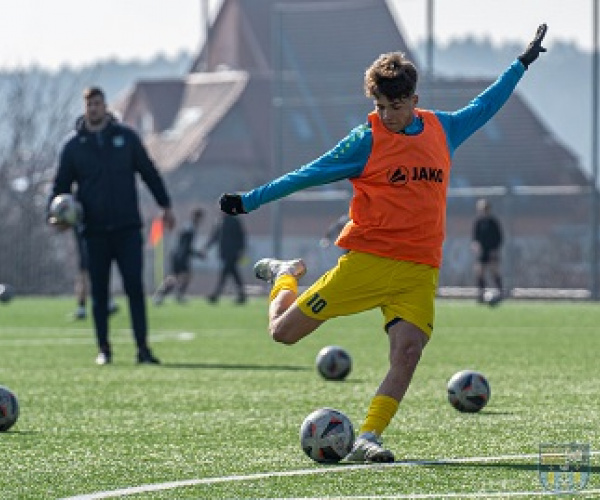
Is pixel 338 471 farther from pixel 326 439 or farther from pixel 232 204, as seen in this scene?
pixel 232 204

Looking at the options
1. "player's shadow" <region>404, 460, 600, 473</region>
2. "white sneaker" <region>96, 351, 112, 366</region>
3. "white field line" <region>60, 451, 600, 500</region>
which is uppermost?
"white sneaker" <region>96, 351, 112, 366</region>

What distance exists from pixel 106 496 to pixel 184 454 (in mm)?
1624

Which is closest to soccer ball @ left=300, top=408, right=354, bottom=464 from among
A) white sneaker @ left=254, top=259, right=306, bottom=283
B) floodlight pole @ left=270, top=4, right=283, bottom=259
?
white sneaker @ left=254, top=259, right=306, bottom=283

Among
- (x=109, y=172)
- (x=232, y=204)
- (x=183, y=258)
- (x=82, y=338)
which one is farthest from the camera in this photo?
(x=183, y=258)

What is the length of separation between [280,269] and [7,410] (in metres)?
1.73

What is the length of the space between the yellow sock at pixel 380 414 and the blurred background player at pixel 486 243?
24608 millimetres

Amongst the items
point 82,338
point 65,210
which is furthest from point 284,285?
point 82,338

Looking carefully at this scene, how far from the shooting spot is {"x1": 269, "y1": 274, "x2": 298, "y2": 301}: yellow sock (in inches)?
391

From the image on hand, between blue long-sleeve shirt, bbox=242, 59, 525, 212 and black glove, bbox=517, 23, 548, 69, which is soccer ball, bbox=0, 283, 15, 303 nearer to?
black glove, bbox=517, 23, 548, 69

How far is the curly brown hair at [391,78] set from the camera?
8.97m

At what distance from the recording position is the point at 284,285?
393 inches

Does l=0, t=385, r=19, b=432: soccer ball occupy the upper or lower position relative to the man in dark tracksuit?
lower

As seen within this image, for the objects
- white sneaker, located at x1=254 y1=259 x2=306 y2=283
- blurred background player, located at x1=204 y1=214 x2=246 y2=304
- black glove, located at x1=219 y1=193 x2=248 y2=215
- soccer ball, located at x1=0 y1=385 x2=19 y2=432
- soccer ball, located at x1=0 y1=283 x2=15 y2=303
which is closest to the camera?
black glove, located at x1=219 y1=193 x2=248 y2=215

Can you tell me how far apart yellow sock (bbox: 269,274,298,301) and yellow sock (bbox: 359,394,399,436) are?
979 millimetres
